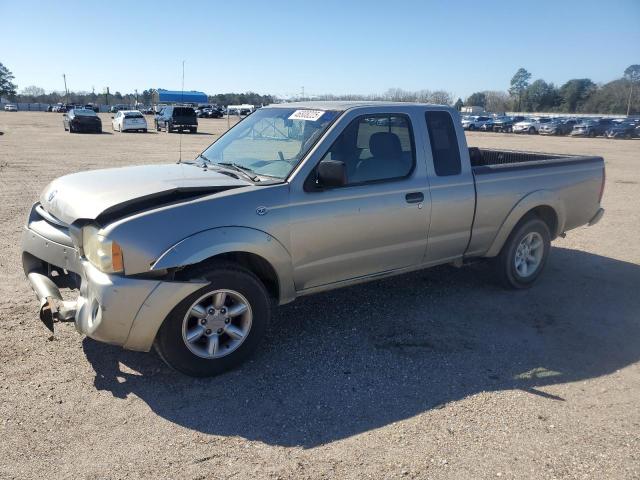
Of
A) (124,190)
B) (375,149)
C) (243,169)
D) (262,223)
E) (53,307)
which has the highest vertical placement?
(375,149)

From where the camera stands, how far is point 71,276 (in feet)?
13.1

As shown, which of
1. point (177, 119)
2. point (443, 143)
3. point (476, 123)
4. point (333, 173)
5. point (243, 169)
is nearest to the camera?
point (333, 173)

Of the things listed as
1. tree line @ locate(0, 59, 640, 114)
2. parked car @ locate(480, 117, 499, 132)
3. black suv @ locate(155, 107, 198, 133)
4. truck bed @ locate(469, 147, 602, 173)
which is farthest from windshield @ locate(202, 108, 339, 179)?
tree line @ locate(0, 59, 640, 114)

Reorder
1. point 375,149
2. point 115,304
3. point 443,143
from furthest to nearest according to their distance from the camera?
point 443,143 → point 375,149 → point 115,304

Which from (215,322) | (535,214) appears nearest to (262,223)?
(215,322)

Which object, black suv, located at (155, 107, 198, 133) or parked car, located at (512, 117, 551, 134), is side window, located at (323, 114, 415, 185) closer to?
black suv, located at (155, 107, 198, 133)

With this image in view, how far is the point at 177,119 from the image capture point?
3675cm

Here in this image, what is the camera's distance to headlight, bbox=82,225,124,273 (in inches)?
130

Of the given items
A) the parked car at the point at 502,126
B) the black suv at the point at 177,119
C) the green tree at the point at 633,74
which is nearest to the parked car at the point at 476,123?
the parked car at the point at 502,126

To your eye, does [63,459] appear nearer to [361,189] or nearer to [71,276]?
[71,276]

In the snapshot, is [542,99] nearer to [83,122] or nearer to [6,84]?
[83,122]

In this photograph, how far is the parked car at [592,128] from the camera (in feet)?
148

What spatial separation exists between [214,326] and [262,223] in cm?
81

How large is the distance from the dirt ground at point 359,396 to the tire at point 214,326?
0.46 ft
